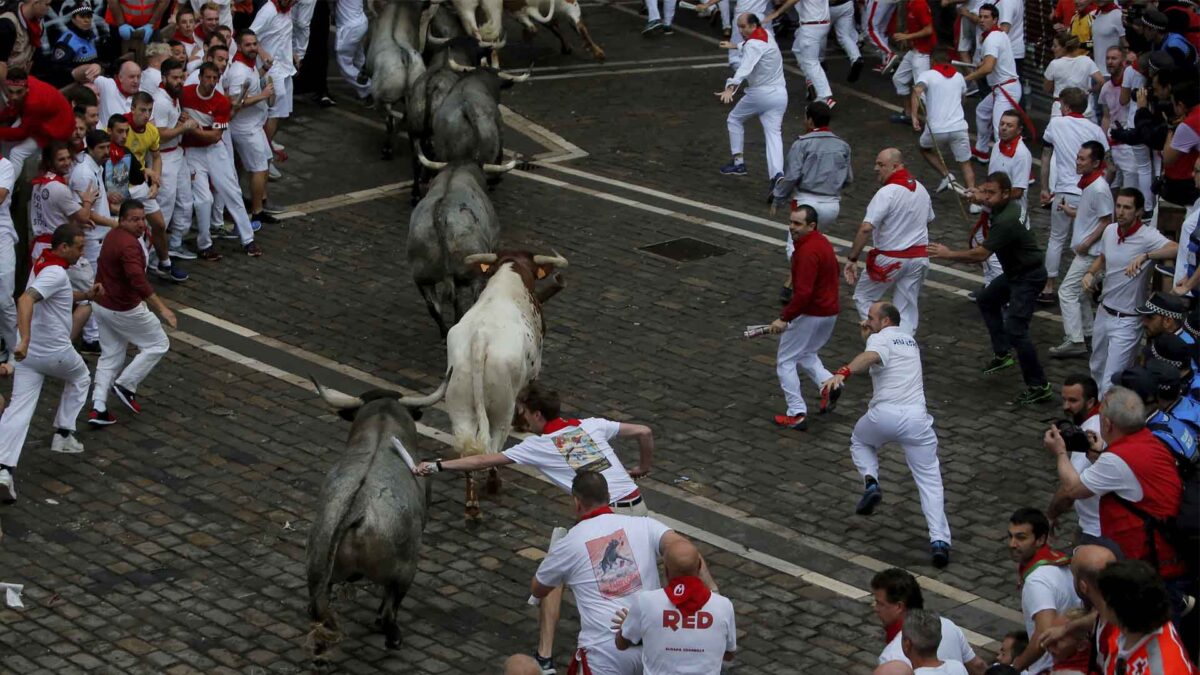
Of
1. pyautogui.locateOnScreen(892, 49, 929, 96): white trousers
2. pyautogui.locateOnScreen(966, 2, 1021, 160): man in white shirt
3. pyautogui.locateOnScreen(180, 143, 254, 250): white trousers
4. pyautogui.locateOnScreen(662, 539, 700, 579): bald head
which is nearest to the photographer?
pyautogui.locateOnScreen(662, 539, 700, 579): bald head

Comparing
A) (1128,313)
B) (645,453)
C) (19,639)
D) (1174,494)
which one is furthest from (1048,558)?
(19,639)

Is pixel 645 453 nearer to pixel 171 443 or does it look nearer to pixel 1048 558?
pixel 1048 558

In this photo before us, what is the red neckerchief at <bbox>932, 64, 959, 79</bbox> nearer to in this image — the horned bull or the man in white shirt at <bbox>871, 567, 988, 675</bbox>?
the horned bull

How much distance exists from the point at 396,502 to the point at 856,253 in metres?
5.87

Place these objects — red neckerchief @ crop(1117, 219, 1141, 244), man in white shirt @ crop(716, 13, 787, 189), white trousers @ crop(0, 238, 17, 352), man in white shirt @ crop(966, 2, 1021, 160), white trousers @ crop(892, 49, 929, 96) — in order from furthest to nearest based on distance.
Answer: white trousers @ crop(892, 49, 929, 96), man in white shirt @ crop(966, 2, 1021, 160), man in white shirt @ crop(716, 13, 787, 189), white trousers @ crop(0, 238, 17, 352), red neckerchief @ crop(1117, 219, 1141, 244)

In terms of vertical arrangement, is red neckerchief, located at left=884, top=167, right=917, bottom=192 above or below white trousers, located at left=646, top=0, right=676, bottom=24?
above

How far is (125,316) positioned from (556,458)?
5199 mm

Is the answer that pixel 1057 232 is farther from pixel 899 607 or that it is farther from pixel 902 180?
pixel 899 607

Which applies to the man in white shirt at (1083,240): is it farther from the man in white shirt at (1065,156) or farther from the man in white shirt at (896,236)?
the man in white shirt at (896,236)

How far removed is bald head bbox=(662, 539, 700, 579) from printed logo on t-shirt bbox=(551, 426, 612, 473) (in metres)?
1.75

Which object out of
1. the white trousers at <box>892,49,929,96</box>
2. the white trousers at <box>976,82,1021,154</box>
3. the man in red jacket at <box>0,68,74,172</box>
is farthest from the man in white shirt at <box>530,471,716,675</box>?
the white trousers at <box>892,49,929,96</box>

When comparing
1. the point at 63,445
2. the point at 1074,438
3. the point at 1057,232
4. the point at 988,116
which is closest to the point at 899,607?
the point at 1074,438

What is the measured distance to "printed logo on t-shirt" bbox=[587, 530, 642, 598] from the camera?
9641 millimetres

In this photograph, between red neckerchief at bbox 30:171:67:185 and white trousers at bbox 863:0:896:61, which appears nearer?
red neckerchief at bbox 30:171:67:185
